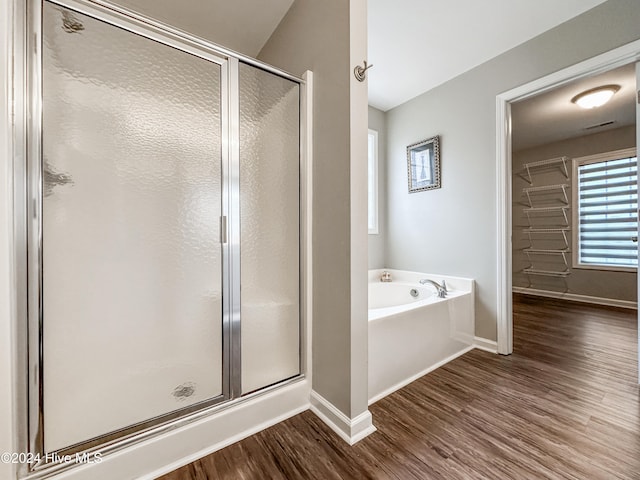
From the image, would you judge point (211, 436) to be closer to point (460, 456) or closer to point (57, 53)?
point (460, 456)

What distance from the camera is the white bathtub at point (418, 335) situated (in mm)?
1583

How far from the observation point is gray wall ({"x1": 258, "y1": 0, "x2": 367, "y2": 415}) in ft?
4.17

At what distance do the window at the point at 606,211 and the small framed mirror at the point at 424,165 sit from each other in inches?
119

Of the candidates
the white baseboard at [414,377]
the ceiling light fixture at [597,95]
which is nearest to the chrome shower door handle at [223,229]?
the white baseboard at [414,377]

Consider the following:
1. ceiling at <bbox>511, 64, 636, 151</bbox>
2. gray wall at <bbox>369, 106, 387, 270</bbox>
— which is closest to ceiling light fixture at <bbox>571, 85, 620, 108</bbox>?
ceiling at <bbox>511, 64, 636, 151</bbox>

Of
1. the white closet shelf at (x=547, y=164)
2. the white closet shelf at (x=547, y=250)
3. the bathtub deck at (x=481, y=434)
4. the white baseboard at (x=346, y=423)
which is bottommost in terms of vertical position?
the bathtub deck at (x=481, y=434)

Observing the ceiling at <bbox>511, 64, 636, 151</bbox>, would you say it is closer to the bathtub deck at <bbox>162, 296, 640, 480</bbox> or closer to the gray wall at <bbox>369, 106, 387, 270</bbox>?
the gray wall at <bbox>369, 106, 387, 270</bbox>

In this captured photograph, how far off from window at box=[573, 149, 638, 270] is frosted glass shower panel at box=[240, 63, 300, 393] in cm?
464

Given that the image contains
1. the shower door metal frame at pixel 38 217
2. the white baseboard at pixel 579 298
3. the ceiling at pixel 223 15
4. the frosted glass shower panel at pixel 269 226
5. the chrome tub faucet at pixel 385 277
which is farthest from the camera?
the white baseboard at pixel 579 298

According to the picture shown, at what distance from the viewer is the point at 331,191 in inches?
54.2

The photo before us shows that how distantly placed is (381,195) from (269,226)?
202 centimetres

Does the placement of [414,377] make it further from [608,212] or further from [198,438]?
[608,212]

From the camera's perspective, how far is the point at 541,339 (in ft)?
8.02

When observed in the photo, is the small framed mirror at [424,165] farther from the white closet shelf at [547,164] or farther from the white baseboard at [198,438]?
the white closet shelf at [547,164]
